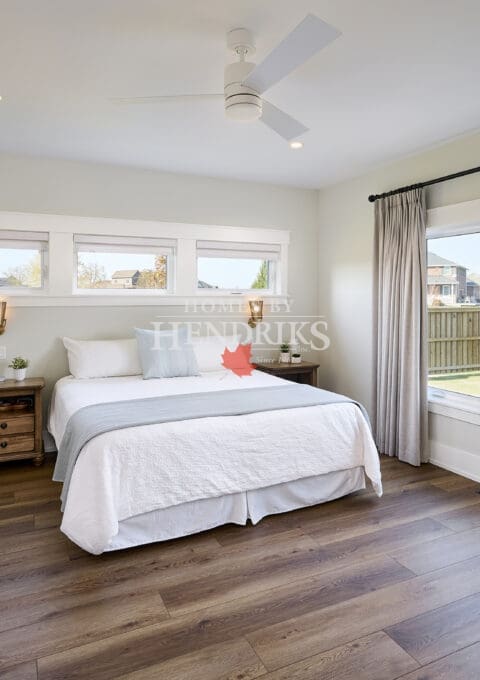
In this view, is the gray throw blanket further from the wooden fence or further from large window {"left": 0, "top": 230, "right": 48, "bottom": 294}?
large window {"left": 0, "top": 230, "right": 48, "bottom": 294}

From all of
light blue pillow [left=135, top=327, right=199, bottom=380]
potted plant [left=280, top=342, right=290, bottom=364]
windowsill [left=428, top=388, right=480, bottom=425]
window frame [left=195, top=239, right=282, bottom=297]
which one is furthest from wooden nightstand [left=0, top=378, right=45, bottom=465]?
windowsill [left=428, top=388, right=480, bottom=425]

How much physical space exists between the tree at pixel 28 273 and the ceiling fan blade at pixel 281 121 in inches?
103

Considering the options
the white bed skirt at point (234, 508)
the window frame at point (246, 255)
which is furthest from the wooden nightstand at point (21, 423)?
the window frame at point (246, 255)

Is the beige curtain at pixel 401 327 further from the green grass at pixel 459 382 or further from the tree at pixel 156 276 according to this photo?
the tree at pixel 156 276

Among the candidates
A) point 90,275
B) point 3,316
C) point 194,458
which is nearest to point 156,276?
point 90,275

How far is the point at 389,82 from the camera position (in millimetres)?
2629

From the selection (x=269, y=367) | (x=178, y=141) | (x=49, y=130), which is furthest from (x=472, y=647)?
(x=49, y=130)

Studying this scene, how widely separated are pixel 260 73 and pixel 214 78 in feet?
2.24

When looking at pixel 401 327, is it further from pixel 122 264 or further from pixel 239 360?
pixel 122 264

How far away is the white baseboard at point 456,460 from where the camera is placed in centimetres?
353

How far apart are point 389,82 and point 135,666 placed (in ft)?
10.0

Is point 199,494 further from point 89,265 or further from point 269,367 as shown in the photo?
point 89,265

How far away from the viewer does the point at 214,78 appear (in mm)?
2576

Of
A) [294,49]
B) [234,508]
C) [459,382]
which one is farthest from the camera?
[459,382]
